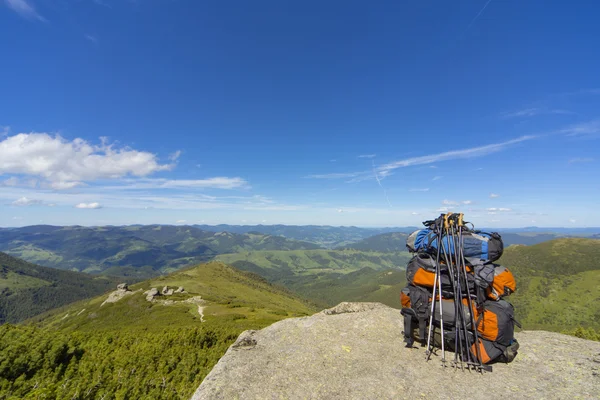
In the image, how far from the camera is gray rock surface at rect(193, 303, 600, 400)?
7676 millimetres

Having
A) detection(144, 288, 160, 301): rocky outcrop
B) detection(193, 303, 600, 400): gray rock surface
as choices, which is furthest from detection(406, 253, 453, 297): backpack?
detection(144, 288, 160, 301): rocky outcrop

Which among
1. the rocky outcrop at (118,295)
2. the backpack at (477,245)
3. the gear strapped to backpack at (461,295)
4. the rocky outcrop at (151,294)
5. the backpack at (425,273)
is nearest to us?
the gear strapped to backpack at (461,295)

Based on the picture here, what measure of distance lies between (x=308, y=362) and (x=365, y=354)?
225cm

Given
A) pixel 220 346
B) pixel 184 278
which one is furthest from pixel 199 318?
pixel 184 278

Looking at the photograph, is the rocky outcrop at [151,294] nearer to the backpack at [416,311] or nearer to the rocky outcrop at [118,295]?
the rocky outcrop at [118,295]

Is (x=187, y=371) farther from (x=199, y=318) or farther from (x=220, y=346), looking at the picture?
(x=199, y=318)

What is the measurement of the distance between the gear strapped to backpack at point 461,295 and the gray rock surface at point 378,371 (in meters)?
0.66

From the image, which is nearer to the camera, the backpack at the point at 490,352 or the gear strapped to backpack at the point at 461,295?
the backpack at the point at 490,352

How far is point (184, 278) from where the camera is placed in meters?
185

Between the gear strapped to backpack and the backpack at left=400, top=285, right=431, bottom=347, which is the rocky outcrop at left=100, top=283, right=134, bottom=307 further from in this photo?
the gear strapped to backpack

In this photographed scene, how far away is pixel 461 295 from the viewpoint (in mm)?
9445

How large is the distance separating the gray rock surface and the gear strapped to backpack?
0.66 metres

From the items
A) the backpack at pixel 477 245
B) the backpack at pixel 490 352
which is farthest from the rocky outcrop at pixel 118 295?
the backpack at pixel 490 352

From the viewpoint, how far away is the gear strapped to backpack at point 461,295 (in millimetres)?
Answer: 8875
